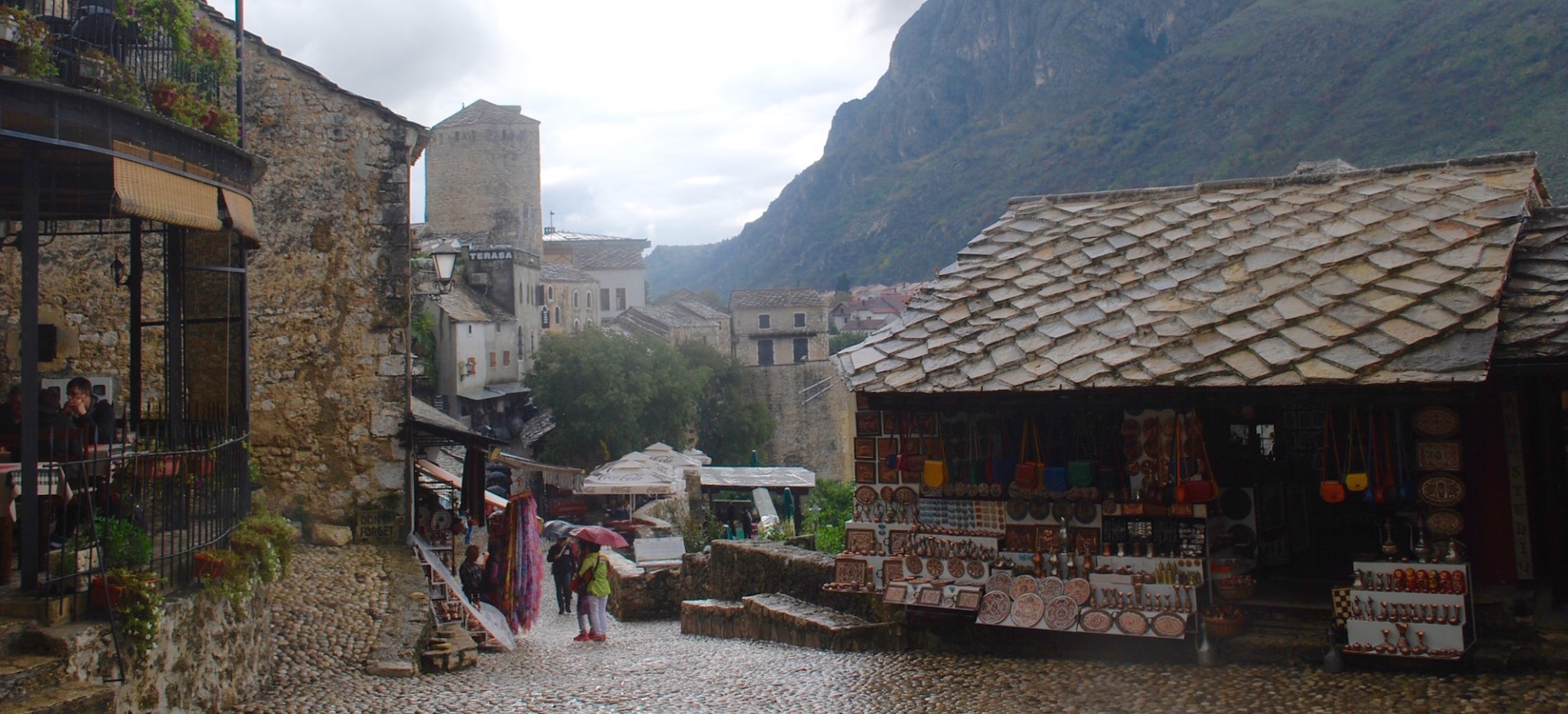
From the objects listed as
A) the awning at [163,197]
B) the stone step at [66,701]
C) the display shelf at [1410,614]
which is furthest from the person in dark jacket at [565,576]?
the display shelf at [1410,614]

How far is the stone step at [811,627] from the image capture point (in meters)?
10.0

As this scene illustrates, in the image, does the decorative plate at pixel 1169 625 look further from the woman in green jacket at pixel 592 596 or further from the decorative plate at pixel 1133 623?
the woman in green jacket at pixel 592 596

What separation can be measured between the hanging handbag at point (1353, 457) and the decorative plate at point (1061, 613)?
2108 mm

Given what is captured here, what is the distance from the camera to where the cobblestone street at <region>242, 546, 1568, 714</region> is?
282 inches

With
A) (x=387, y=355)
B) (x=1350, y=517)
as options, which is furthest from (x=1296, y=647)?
(x=387, y=355)

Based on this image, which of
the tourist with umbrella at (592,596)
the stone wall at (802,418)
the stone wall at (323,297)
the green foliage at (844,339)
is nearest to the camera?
the stone wall at (323,297)

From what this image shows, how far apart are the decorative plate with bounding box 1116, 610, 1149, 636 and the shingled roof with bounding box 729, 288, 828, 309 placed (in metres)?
51.2

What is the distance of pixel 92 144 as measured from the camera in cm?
632

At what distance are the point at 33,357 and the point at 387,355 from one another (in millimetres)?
7280

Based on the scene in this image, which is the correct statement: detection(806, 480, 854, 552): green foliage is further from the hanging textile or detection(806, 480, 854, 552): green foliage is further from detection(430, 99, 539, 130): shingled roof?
detection(430, 99, 539, 130): shingled roof

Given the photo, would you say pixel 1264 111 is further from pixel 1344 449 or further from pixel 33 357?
pixel 33 357

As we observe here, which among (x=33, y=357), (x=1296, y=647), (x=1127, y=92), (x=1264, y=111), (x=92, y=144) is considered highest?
(x=1127, y=92)

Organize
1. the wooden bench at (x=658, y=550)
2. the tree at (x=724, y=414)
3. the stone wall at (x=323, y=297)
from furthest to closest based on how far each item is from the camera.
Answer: the tree at (x=724, y=414), the wooden bench at (x=658, y=550), the stone wall at (x=323, y=297)

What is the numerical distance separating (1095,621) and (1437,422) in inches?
105
